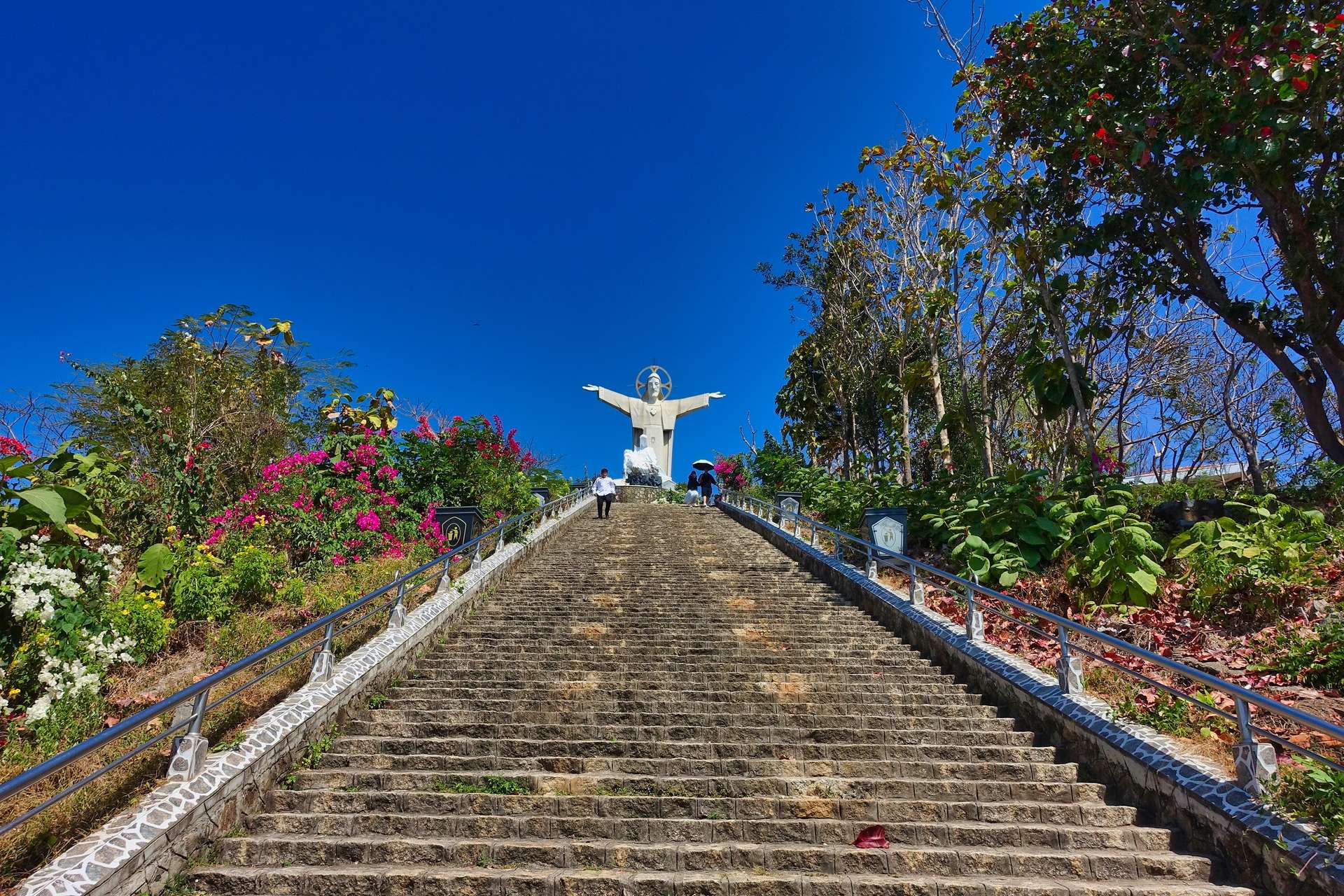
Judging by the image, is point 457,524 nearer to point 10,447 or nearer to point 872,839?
point 10,447

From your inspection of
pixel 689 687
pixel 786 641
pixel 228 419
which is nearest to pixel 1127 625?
pixel 786 641

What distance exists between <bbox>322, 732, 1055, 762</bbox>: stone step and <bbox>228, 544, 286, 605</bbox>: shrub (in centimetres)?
324

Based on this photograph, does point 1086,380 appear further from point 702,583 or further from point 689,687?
point 689,687

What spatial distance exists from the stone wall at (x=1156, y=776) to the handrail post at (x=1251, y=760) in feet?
0.23

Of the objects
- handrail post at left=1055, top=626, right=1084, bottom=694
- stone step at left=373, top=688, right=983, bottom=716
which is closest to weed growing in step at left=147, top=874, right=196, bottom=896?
stone step at left=373, top=688, right=983, bottom=716

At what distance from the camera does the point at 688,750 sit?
5.25 m

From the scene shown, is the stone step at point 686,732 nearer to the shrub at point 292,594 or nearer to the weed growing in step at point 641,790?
the weed growing in step at point 641,790

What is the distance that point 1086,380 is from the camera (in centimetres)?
1005

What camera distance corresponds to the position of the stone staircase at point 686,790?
390cm

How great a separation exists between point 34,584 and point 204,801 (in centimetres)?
291

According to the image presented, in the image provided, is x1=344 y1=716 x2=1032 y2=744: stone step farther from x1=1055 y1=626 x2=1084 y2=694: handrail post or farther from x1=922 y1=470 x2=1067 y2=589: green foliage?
x1=922 y1=470 x2=1067 y2=589: green foliage

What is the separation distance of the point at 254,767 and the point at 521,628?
147 inches

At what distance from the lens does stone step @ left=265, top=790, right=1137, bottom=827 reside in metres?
4.46

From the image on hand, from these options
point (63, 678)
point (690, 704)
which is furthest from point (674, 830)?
point (63, 678)
